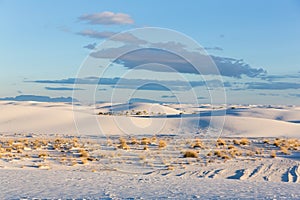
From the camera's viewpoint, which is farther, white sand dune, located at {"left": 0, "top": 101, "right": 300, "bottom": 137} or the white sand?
white sand dune, located at {"left": 0, "top": 101, "right": 300, "bottom": 137}

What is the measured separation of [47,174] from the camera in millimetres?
17328

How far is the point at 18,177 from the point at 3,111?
60278mm

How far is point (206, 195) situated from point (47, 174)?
737 centimetres

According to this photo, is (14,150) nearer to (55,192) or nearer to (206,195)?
(55,192)

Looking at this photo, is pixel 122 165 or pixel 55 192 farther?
pixel 122 165

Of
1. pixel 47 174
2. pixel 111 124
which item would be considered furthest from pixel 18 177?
pixel 111 124

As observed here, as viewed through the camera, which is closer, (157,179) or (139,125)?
(157,179)

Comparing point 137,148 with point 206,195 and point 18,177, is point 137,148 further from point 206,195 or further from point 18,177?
point 206,195

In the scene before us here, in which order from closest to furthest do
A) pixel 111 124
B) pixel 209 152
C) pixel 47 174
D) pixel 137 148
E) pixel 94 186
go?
pixel 94 186
pixel 47 174
pixel 209 152
pixel 137 148
pixel 111 124

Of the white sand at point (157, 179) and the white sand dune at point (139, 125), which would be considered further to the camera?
the white sand dune at point (139, 125)

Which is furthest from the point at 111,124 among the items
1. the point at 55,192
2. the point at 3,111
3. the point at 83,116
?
the point at 55,192

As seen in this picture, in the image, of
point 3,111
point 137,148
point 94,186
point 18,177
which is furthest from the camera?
point 3,111

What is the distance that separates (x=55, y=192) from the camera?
42.7 feet

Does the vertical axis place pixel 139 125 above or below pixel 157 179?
below
